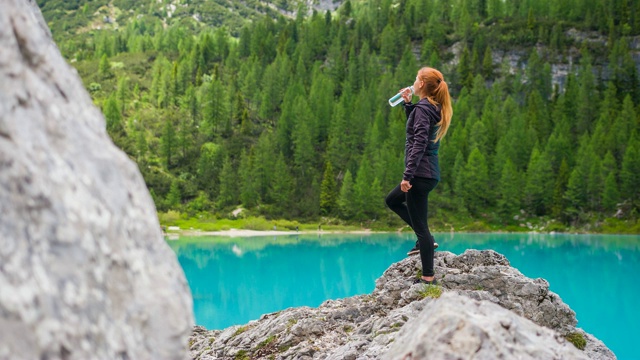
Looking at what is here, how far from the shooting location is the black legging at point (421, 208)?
6094 mm

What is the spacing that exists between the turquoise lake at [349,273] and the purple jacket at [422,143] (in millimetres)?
15193

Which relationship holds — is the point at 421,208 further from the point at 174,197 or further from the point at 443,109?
the point at 174,197

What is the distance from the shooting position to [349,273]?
105ft

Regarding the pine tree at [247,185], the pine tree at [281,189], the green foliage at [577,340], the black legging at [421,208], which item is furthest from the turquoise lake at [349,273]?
the pine tree at [247,185]

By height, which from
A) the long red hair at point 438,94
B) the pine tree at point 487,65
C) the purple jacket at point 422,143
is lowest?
the purple jacket at point 422,143

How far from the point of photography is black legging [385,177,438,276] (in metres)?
6.09

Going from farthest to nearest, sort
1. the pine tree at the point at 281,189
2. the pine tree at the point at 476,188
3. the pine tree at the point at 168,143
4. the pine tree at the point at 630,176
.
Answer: the pine tree at the point at 168,143 → the pine tree at the point at 281,189 → the pine tree at the point at 476,188 → the pine tree at the point at 630,176

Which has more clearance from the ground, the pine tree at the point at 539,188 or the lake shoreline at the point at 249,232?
the pine tree at the point at 539,188

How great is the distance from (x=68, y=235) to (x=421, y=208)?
4.81 metres

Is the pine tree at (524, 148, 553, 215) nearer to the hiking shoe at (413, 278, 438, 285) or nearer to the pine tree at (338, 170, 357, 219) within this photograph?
the pine tree at (338, 170, 357, 219)

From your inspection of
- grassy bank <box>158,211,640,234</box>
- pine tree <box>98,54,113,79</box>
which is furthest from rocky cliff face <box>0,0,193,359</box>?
pine tree <box>98,54,113,79</box>

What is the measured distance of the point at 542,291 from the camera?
6.91m

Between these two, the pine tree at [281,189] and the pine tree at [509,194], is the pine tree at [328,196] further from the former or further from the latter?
the pine tree at [509,194]

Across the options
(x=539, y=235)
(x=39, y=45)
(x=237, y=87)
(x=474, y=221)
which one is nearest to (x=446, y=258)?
(x=39, y=45)
